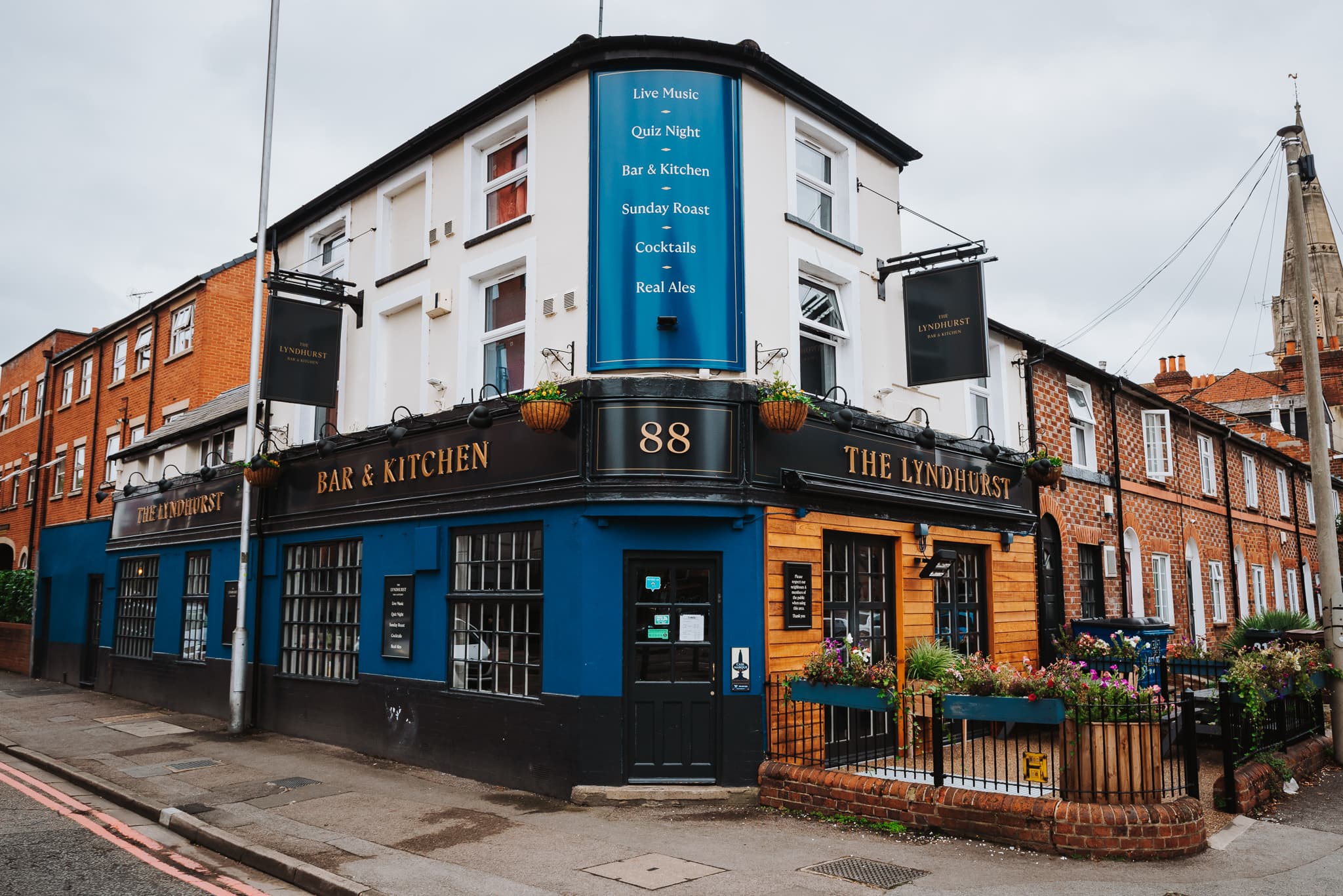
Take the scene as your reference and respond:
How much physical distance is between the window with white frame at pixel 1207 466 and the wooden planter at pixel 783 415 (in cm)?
1649

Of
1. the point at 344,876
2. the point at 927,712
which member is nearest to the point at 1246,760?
the point at 927,712

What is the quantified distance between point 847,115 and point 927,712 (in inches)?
306

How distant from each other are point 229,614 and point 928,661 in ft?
39.3

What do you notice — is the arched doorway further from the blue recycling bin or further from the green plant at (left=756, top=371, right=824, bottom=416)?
the green plant at (left=756, top=371, right=824, bottom=416)

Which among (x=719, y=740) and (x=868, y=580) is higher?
(x=868, y=580)

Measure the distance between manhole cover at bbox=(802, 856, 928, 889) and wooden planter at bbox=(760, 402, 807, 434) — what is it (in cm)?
443

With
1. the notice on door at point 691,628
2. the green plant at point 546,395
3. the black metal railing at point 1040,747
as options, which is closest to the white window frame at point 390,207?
the green plant at point 546,395

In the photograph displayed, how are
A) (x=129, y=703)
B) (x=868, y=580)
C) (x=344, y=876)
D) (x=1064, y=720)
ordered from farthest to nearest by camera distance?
1. (x=129, y=703)
2. (x=868, y=580)
3. (x=1064, y=720)
4. (x=344, y=876)

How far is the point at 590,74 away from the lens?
37.3 ft

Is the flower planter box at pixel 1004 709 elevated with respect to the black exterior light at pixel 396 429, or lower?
lower

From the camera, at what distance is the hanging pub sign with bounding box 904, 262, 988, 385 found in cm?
1215

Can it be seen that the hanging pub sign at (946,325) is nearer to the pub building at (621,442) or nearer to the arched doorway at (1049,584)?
the pub building at (621,442)

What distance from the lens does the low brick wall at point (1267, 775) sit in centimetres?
926

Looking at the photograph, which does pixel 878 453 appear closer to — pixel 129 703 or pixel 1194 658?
pixel 1194 658
